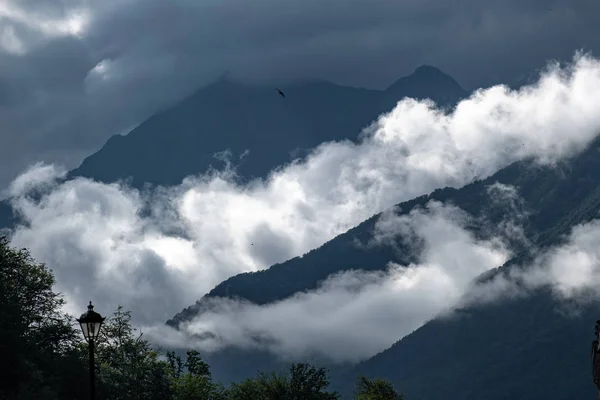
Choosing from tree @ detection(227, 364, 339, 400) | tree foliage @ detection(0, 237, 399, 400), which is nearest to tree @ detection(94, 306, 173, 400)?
tree foliage @ detection(0, 237, 399, 400)

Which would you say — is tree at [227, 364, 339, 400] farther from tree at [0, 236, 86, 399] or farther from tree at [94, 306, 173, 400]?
tree at [0, 236, 86, 399]

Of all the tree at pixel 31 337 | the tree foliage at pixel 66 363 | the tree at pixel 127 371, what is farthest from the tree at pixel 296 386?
the tree at pixel 31 337

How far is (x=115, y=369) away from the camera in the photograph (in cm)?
11319

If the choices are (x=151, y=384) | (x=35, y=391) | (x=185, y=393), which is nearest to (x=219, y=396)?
(x=185, y=393)

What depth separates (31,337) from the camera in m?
91.5

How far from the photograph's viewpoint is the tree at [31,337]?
77.0m

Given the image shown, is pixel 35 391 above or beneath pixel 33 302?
beneath

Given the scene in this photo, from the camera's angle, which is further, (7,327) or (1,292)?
(1,292)

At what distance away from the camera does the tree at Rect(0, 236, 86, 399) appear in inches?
3031

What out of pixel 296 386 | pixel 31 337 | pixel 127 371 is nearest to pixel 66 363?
pixel 31 337

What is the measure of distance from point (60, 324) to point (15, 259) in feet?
41.8

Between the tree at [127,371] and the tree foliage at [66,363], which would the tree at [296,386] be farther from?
the tree at [127,371]

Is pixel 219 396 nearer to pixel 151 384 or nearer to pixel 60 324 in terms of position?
pixel 151 384

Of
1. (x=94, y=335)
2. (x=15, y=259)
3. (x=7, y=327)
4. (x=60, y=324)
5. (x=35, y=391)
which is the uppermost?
(x=15, y=259)
